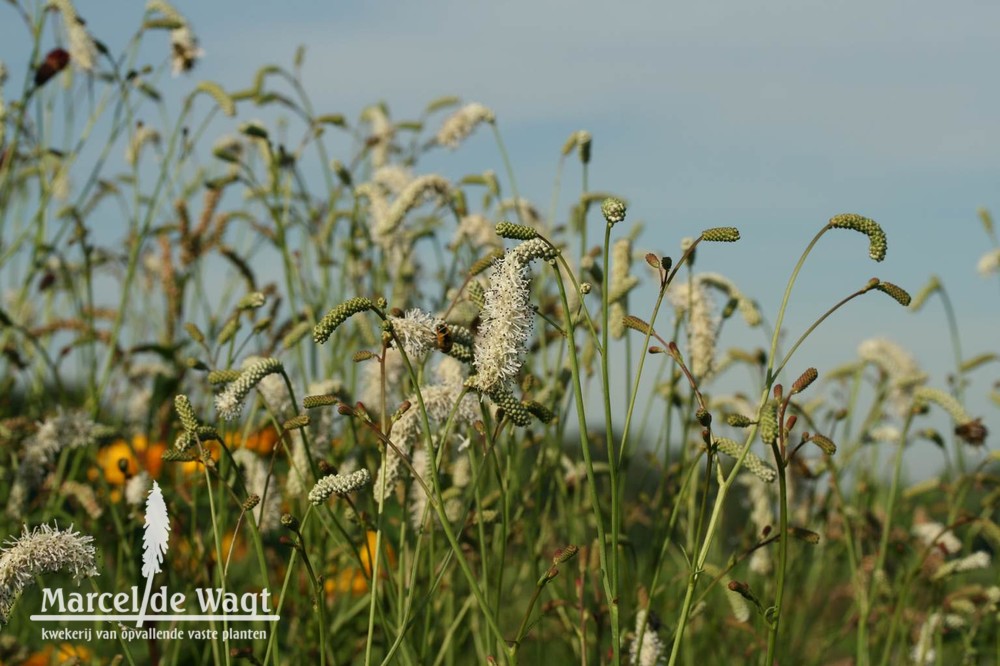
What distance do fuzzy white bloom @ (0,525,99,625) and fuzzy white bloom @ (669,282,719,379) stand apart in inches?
47.2

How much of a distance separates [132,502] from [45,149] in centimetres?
155

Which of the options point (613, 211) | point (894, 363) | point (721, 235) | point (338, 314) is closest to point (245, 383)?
point (338, 314)

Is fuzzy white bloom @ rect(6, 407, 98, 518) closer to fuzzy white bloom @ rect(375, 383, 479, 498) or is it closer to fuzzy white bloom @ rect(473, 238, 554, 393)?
fuzzy white bloom @ rect(375, 383, 479, 498)

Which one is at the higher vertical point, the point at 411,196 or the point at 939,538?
the point at 411,196

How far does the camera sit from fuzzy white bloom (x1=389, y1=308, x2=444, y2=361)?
1.52 meters

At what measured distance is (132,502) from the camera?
2189 millimetres

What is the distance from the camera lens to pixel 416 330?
151 centimetres

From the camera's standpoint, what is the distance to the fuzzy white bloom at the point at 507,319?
137 cm

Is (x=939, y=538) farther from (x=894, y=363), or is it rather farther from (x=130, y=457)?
(x=130, y=457)

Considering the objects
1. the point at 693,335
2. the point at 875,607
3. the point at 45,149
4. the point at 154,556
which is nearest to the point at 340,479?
the point at 154,556

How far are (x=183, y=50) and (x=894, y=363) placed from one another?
2.41 meters

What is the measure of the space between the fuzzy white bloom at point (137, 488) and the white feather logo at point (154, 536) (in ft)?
0.32

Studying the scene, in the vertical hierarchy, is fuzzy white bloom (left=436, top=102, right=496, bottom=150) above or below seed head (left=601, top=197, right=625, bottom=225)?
above

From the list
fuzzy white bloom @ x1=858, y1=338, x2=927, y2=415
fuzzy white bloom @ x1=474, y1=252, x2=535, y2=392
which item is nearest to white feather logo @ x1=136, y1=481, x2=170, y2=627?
fuzzy white bloom @ x1=474, y1=252, x2=535, y2=392
